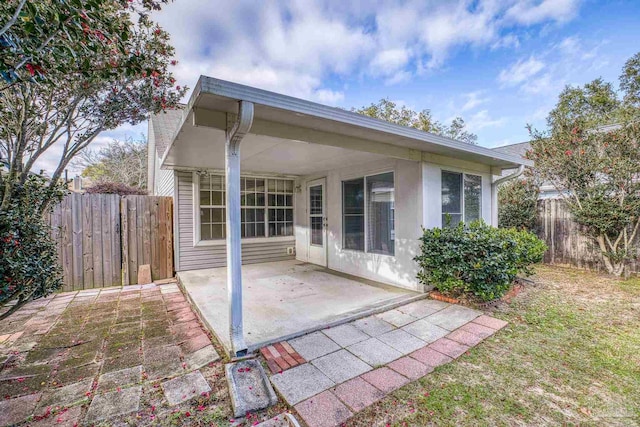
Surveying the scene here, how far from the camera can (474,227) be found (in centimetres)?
455

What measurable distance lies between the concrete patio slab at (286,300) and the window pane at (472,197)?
90.7 inches

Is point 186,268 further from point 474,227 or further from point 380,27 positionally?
point 380,27

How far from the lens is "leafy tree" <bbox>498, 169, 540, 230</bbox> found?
291 inches

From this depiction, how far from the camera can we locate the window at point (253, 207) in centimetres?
629

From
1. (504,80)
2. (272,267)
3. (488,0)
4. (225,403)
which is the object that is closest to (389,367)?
(225,403)

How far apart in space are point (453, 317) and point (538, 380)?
1338 mm

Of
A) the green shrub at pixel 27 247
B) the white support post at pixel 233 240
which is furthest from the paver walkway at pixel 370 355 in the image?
the green shrub at pixel 27 247

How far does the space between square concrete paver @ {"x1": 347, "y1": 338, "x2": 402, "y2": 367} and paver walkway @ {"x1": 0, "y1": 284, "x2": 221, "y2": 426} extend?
1402mm

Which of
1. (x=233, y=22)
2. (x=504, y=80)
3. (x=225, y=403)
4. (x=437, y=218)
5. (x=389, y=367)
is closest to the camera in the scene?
(x=225, y=403)

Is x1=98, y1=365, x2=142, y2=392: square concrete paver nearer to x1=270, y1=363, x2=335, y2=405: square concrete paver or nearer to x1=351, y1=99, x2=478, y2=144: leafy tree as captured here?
x1=270, y1=363, x2=335, y2=405: square concrete paver

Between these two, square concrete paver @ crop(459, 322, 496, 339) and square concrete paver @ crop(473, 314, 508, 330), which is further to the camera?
square concrete paver @ crop(473, 314, 508, 330)

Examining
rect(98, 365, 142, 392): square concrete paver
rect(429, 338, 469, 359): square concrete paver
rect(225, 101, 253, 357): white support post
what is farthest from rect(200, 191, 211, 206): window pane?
rect(429, 338, 469, 359): square concrete paver

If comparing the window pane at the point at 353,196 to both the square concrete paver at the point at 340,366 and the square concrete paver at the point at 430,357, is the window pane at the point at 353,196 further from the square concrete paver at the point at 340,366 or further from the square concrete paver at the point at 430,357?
the square concrete paver at the point at 340,366

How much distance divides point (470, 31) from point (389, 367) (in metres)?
7.61
